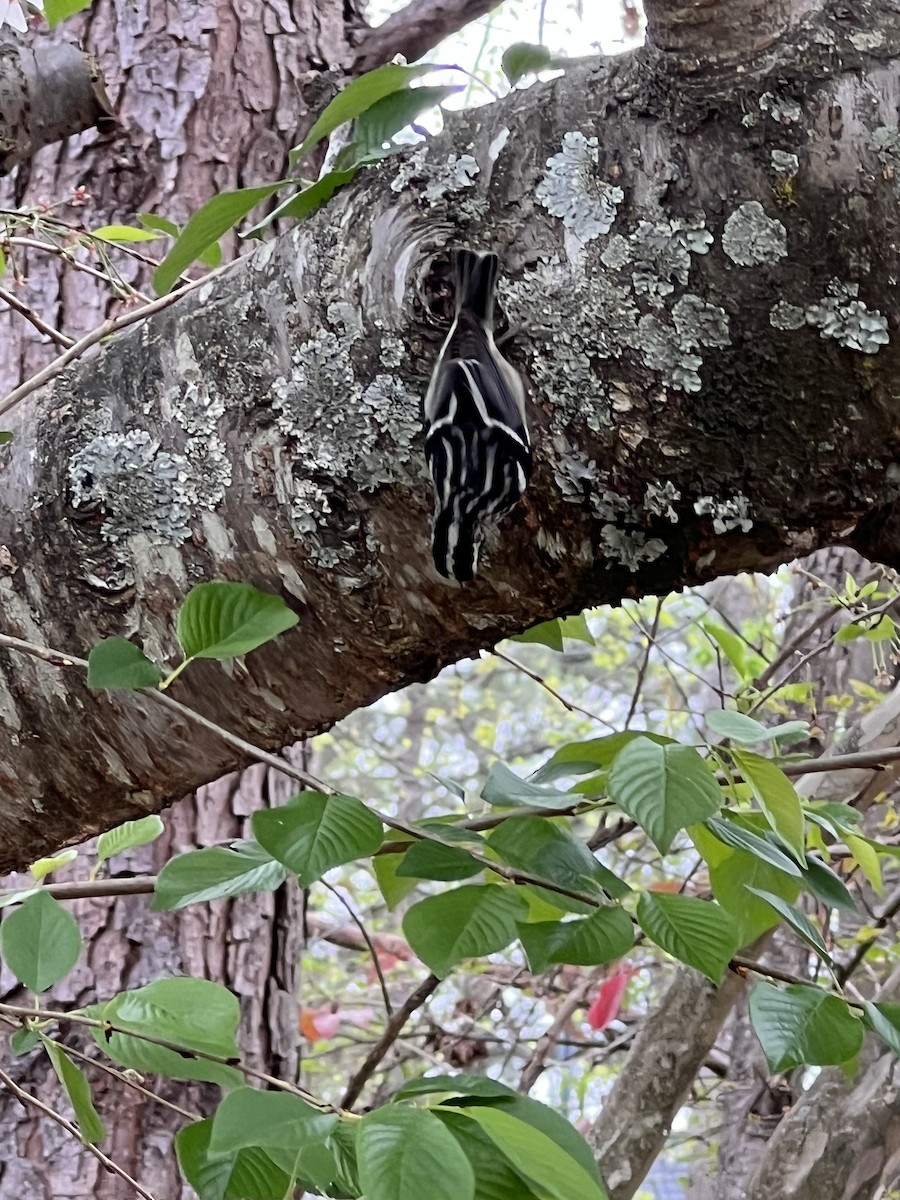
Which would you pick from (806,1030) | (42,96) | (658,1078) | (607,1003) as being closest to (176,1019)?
(806,1030)

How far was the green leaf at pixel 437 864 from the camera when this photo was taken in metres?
0.53

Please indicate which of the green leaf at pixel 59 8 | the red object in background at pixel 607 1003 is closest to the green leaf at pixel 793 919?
the green leaf at pixel 59 8

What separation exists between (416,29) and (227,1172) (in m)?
1.34

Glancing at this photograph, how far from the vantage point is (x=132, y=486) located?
2.10ft

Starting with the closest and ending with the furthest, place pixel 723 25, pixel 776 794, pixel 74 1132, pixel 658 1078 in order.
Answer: pixel 723 25 < pixel 776 794 < pixel 74 1132 < pixel 658 1078

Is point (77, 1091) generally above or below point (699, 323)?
below

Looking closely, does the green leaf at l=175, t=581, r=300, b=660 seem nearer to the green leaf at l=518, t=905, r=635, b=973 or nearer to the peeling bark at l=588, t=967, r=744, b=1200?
the green leaf at l=518, t=905, r=635, b=973

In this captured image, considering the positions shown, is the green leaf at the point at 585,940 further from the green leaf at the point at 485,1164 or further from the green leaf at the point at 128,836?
the green leaf at the point at 128,836

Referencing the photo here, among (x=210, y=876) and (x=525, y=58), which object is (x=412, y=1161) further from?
(x=525, y=58)

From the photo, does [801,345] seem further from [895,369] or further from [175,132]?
[175,132]

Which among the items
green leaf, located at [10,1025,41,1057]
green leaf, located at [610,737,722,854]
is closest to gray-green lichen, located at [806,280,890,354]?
green leaf, located at [610,737,722,854]

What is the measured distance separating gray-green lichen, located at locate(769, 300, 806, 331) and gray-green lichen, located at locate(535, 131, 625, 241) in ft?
0.30

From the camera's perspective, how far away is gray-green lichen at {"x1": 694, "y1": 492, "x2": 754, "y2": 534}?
528mm

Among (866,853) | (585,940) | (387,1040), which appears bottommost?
(387,1040)
